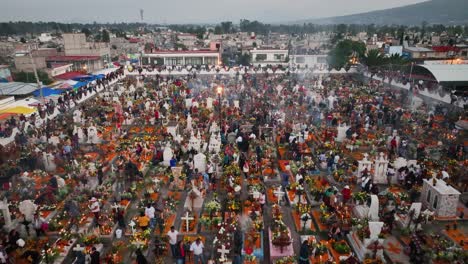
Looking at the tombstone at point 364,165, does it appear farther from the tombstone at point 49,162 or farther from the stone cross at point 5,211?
the tombstone at point 49,162

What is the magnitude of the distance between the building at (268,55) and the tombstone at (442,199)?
50.9m

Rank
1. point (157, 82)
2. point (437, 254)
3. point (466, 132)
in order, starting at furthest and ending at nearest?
1. point (157, 82)
2. point (466, 132)
3. point (437, 254)

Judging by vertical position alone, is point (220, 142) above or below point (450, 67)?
below

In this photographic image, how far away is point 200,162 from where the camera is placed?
1565 centimetres

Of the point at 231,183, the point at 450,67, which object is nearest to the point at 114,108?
the point at 231,183

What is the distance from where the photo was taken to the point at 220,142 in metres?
17.9

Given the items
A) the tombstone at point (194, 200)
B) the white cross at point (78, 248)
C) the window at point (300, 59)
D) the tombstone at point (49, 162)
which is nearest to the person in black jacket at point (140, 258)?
the white cross at point (78, 248)

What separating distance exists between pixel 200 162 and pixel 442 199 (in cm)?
910

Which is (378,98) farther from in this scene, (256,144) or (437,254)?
(437,254)

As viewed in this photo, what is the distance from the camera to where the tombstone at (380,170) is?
14602 mm

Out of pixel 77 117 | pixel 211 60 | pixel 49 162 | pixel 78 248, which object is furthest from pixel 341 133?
pixel 211 60

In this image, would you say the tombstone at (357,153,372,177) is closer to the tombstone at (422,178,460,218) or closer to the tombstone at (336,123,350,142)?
the tombstone at (422,178,460,218)

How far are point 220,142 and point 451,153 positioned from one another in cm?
1073

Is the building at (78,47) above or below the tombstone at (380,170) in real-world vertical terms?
above
